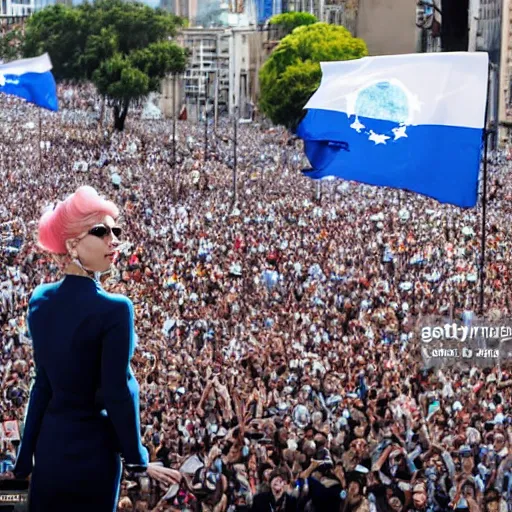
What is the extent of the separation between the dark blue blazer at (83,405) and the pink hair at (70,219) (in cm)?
8

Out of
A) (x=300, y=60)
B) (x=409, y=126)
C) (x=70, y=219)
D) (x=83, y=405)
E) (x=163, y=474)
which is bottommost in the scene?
(x=163, y=474)

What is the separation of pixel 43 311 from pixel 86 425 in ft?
0.67

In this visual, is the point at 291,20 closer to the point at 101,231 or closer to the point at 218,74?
the point at 218,74

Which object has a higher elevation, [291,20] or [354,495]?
[291,20]

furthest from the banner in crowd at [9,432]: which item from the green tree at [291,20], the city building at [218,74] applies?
the green tree at [291,20]

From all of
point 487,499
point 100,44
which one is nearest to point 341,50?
point 100,44

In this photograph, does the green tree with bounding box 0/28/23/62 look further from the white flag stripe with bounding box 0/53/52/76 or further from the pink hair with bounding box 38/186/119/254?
the pink hair with bounding box 38/186/119/254

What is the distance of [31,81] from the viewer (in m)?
5.71

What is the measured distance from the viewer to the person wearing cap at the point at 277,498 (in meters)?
5.19

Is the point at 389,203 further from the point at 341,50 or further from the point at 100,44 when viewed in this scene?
the point at 100,44

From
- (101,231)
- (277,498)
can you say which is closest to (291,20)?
(277,498)

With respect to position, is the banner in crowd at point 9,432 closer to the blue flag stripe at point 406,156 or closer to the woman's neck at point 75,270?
the blue flag stripe at point 406,156

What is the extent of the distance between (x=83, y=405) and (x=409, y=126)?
3120 mm

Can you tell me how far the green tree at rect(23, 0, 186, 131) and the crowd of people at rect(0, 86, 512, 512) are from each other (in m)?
0.12
